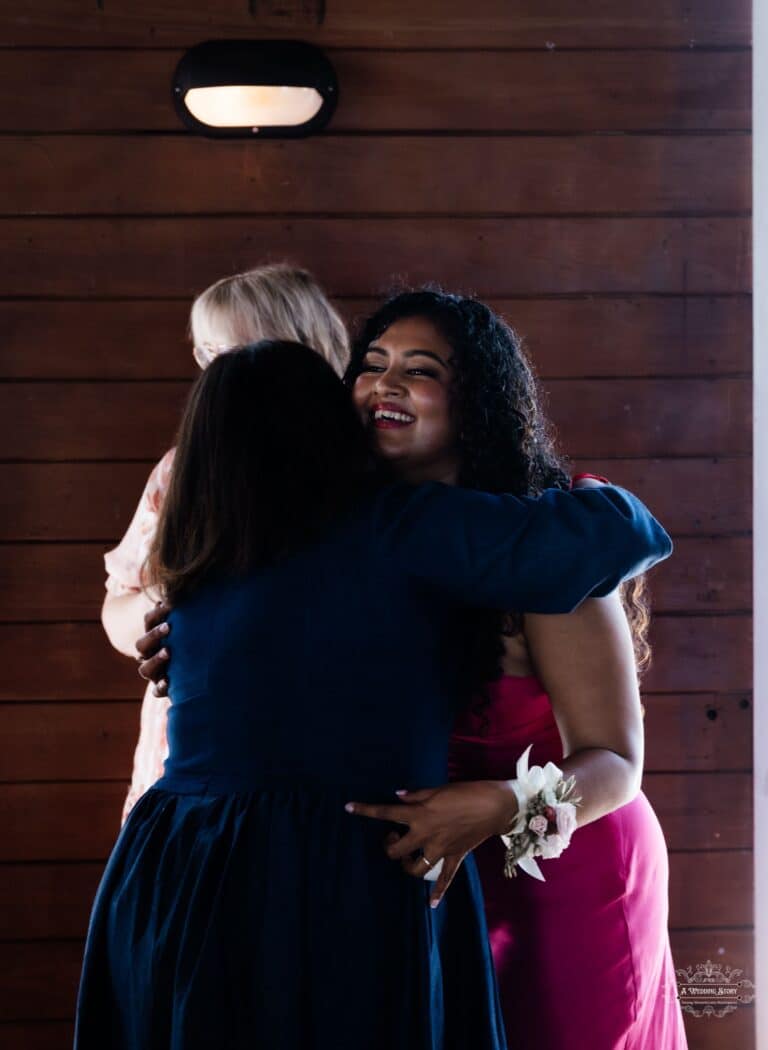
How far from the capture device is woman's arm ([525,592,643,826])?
4.24 ft

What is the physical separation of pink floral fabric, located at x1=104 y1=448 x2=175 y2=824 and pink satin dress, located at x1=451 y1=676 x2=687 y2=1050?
0.56 m

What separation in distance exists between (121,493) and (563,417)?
82cm

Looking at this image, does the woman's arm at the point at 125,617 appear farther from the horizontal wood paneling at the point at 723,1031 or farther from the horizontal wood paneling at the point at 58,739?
the horizontal wood paneling at the point at 723,1031

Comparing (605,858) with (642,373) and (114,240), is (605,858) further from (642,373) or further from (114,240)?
(114,240)

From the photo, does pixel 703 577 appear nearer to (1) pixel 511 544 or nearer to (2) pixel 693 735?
(2) pixel 693 735

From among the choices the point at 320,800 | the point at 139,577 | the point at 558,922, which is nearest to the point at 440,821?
the point at 320,800

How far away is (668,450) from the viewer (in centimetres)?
213

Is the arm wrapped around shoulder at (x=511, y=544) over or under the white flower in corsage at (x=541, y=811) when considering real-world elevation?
over

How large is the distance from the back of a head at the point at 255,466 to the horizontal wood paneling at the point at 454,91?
103 centimetres

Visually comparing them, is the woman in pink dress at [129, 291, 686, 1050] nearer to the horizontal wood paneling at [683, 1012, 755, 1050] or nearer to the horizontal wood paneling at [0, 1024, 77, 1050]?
the horizontal wood paneling at [683, 1012, 755, 1050]

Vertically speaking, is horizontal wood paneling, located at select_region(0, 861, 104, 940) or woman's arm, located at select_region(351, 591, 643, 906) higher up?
woman's arm, located at select_region(351, 591, 643, 906)

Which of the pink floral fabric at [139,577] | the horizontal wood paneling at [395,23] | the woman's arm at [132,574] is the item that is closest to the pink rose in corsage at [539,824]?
the pink floral fabric at [139,577]

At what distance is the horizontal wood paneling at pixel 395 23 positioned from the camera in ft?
6.75

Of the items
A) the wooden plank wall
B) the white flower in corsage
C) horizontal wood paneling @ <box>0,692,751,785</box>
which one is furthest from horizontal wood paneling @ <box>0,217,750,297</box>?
the white flower in corsage
